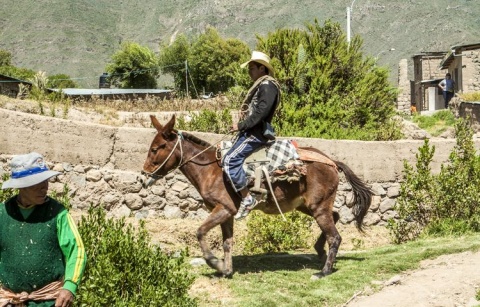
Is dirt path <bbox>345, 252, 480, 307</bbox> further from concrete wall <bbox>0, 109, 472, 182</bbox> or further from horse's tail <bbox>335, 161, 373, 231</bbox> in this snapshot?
concrete wall <bbox>0, 109, 472, 182</bbox>

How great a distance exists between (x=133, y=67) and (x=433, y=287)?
2650 inches

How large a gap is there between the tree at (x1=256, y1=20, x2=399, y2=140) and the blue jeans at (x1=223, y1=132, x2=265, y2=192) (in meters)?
6.44

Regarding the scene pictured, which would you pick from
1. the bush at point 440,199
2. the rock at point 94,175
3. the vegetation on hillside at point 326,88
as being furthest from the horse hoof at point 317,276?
the vegetation on hillside at point 326,88

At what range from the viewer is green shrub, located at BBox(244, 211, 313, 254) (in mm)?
10984

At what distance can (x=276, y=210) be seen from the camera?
29.9 feet

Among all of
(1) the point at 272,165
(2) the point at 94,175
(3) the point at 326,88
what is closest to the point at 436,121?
(3) the point at 326,88

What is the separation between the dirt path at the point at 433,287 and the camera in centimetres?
777

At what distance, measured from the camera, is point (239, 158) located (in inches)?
340

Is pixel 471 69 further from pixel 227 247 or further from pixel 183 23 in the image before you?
pixel 183 23

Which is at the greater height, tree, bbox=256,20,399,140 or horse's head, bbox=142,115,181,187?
tree, bbox=256,20,399,140

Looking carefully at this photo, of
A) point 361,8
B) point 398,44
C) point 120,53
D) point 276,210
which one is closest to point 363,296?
point 276,210

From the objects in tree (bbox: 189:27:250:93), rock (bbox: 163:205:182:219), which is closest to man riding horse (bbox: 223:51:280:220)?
rock (bbox: 163:205:182:219)

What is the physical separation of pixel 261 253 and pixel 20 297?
259 inches

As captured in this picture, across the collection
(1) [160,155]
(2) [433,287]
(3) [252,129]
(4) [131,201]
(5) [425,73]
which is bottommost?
(2) [433,287]
